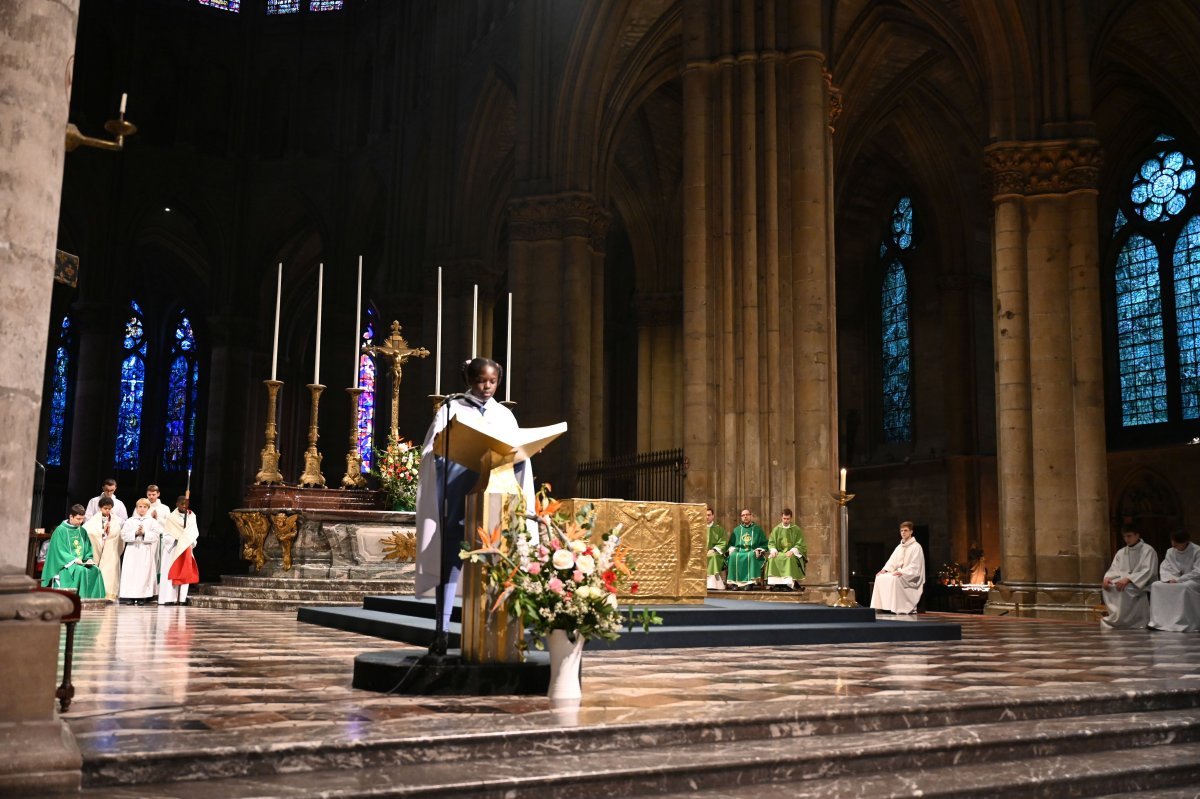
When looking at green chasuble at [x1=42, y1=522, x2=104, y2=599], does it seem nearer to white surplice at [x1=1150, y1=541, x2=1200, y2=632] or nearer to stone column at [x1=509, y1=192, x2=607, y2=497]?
stone column at [x1=509, y1=192, x2=607, y2=497]

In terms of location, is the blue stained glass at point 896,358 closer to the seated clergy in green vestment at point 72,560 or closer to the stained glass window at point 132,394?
the seated clergy in green vestment at point 72,560

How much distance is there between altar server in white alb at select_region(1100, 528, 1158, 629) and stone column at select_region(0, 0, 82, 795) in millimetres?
13064

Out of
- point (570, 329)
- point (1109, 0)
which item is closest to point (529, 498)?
point (570, 329)

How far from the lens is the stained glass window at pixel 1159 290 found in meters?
23.9

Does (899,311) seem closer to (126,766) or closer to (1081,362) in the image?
(1081,362)

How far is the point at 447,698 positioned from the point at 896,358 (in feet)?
85.7

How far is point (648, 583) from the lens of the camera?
10.3 meters

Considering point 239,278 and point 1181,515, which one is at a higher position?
point 239,278

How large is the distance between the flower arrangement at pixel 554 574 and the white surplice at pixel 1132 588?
10.7 metres

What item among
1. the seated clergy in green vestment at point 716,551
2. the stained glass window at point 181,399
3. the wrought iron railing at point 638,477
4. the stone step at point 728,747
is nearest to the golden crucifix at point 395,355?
the wrought iron railing at point 638,477

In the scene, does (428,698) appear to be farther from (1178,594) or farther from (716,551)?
(1178,594)

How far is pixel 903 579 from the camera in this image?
16141mm

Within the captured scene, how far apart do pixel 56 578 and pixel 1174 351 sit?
71.1ft

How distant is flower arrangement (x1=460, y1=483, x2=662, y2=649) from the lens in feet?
16.7
